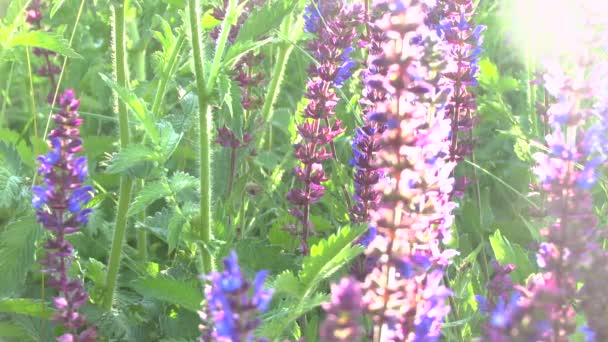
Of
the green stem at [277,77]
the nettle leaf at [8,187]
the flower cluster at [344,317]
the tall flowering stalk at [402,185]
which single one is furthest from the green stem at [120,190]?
the flower cluster at [344,317]

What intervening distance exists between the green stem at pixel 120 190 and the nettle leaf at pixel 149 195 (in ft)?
0.86

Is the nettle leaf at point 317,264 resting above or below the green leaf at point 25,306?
above

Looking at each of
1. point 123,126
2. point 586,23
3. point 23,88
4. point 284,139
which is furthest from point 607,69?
point 23,88

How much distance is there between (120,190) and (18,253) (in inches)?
13.9

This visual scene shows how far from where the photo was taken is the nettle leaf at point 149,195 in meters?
2.34

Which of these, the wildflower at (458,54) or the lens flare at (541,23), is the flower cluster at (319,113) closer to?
the wildflower at (458,54)

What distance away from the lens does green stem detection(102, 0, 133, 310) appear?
2635 millimetres

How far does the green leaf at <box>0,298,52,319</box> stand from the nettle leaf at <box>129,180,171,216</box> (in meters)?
0.38

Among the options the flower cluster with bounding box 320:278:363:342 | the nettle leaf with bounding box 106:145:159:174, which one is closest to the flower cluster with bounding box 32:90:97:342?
the nettle leaf with bounding box 106:145:159:174

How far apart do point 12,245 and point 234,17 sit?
36.2 inches

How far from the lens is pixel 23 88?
4.64 m

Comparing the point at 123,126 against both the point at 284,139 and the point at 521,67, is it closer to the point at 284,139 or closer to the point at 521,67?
the point at 284,139

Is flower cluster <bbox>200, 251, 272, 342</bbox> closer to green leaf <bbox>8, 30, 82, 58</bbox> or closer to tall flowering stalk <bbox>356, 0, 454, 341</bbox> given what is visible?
tall flowering stalk <bbox>356, 0, 454, 341</bbox>

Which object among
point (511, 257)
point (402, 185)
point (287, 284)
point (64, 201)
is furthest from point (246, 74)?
point (402, 185)
